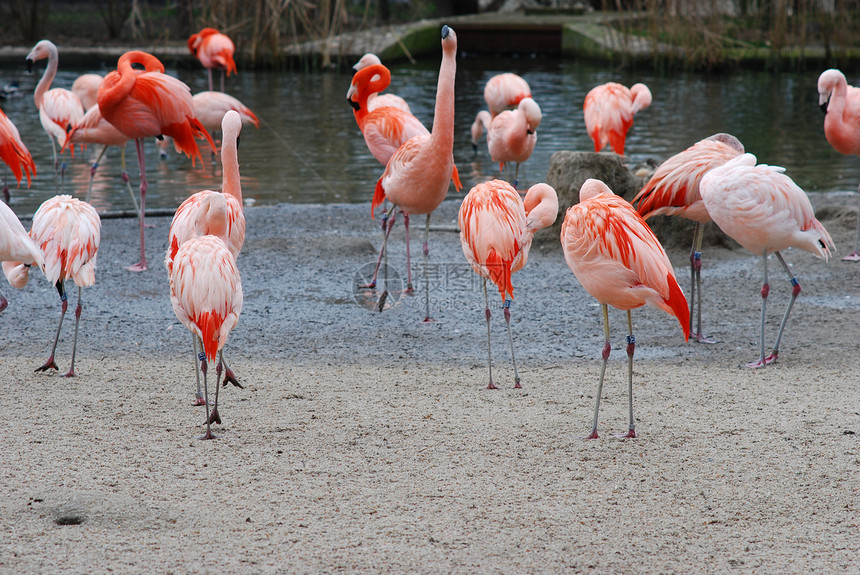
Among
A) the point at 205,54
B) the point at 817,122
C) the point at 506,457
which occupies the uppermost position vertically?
the point at 205,54

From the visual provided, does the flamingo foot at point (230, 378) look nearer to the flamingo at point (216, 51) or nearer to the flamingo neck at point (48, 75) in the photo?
the flamingo neck at point (48, 75)

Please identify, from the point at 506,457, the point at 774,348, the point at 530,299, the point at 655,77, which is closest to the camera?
the point at 506,457

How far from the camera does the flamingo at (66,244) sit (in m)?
4.44

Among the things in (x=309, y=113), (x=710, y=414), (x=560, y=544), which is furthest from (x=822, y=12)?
(x=560, y=544)

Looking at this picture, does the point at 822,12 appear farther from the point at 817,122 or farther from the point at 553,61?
the point at 553,61

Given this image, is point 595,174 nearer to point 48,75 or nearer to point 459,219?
point 459,219

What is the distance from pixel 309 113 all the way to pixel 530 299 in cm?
926


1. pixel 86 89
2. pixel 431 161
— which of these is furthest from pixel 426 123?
pixel 431 161

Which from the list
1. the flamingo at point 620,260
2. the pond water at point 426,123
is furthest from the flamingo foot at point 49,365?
the pond water at point 426,123

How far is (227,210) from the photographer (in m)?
4.34

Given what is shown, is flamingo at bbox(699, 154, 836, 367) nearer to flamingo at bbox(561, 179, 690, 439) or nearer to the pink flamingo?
flamingo at bbox(561, 179, 690, 439)

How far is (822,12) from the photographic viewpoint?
667 inches

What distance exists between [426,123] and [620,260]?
Result: 387 inches

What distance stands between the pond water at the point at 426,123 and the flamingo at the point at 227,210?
4131mm
